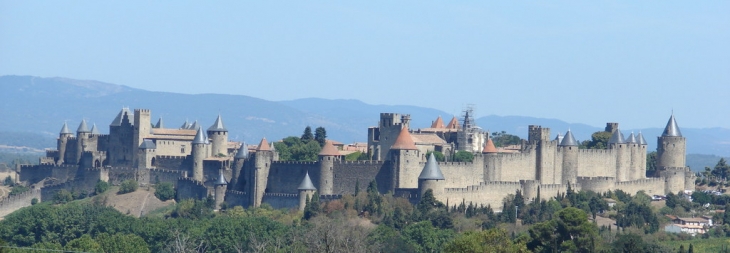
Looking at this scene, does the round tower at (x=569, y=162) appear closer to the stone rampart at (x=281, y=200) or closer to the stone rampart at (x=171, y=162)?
the stone rampart at (x=281, y=200)

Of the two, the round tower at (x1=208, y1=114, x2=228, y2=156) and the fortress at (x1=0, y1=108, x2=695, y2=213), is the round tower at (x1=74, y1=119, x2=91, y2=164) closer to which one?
the fortress at (x1=0, y1=108, x2=695, y2=213)

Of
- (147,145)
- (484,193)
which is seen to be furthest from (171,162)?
(484,193)

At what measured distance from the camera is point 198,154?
68062 mm

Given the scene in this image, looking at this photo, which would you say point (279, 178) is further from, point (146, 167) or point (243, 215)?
point (146, 167)

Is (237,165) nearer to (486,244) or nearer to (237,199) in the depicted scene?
(237,199)

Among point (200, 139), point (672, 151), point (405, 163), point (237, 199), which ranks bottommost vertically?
point (237, 199)

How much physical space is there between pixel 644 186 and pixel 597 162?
7.97ft

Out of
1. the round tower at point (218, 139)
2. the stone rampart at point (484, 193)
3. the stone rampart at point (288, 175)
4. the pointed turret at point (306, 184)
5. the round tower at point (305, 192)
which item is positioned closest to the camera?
the stone rampart at point (484, 193)

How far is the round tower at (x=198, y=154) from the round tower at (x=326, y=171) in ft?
23.7

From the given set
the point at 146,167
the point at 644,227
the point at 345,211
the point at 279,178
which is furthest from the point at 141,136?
the point at 644,227

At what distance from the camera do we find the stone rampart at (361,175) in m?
61.7

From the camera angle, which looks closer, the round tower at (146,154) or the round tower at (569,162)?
the round tower at (569,162)

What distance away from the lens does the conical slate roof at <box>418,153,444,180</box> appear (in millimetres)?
60031

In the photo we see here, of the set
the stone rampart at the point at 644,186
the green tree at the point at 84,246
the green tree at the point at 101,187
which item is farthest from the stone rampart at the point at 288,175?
the stone rampart at the point at 644,186
